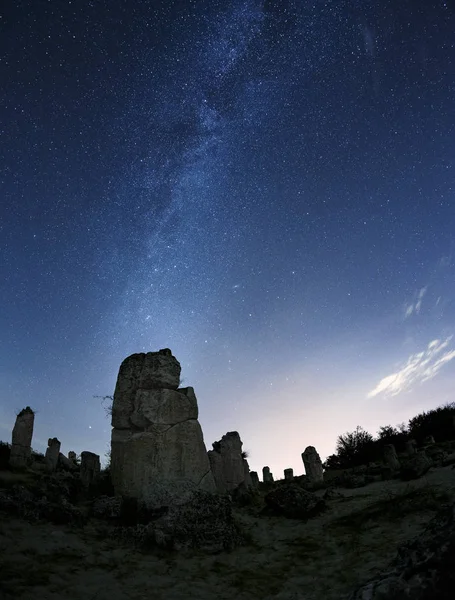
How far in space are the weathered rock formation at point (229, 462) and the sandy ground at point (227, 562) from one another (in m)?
7.48

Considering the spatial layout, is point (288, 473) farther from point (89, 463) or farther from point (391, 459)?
point (89, 463)

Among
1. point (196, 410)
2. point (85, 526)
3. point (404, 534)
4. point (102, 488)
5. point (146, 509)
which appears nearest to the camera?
point (404, 534)

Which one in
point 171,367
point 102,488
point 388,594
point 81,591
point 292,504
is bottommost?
point 388,594

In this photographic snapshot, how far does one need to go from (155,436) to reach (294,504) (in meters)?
3.77

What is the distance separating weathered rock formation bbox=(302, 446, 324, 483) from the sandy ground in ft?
35.6

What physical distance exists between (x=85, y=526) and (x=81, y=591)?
3028 millimetres

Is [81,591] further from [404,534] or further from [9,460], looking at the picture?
[9,460]

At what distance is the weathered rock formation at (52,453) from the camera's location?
1925 centimetres

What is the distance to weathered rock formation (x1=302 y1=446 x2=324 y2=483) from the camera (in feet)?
60.8

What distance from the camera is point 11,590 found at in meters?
4.34

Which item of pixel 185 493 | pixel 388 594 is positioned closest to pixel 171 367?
pixel 185 493

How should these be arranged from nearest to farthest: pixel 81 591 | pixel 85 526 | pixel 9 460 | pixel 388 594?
pixel 388 594 → pixel 81 591 → pixel 85 526 → pixel 9 460

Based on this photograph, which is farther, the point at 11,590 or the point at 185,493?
the point at 185,493

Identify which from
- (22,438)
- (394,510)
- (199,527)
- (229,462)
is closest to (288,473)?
(229,462)
